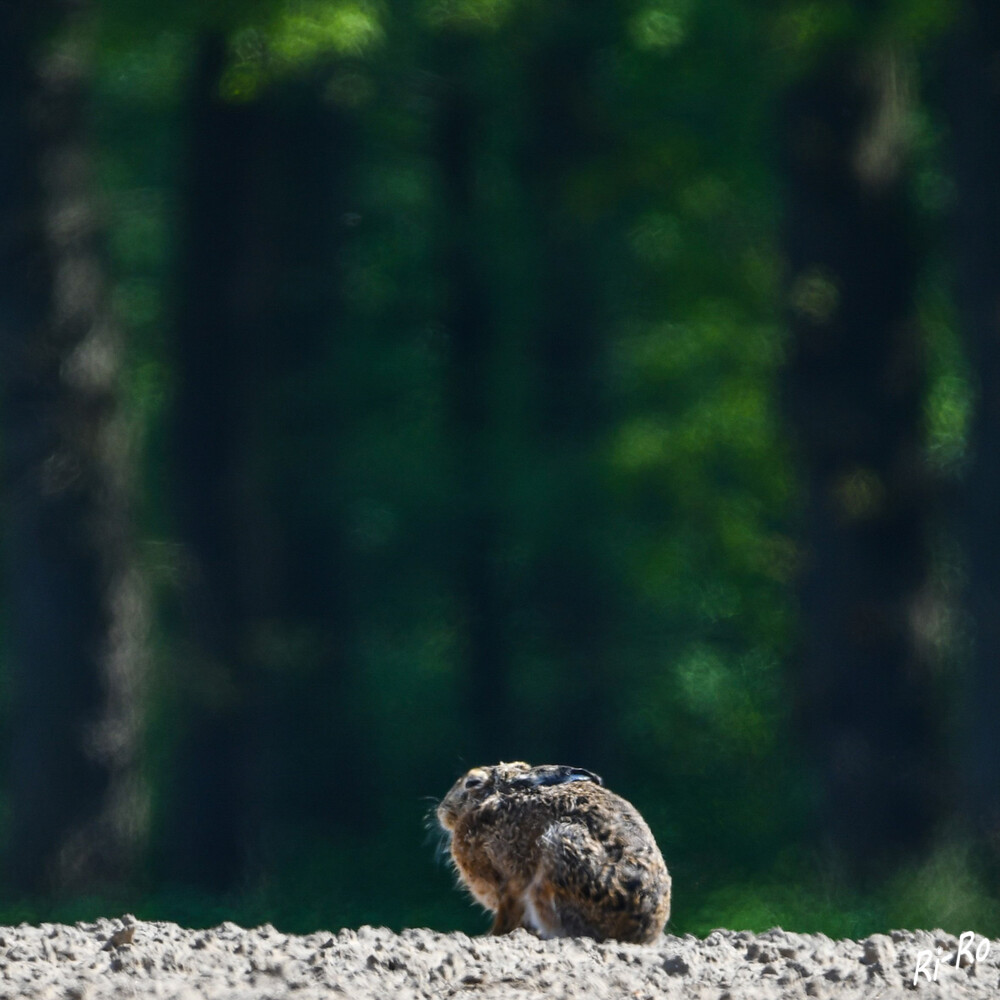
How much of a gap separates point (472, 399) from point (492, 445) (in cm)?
67

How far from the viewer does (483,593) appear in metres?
21.2

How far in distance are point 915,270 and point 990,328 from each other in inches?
45.2

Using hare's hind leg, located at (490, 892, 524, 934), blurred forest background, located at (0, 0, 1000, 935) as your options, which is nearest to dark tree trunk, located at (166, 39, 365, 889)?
blurred forest background, located at (0, 0, 1000, 935)

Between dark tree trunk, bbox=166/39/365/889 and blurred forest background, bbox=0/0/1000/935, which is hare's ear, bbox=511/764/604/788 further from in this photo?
dark tree trunk, bbox=166/39/365/889

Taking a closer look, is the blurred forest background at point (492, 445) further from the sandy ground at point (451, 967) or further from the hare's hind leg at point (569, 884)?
the sandy ground at point (451, 967)

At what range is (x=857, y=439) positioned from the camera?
530 inches

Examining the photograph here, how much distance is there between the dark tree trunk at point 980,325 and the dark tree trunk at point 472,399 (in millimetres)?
7819

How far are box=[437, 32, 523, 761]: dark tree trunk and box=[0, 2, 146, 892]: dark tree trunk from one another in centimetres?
665

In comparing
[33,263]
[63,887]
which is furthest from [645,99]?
[63,887]

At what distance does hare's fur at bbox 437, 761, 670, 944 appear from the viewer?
7.77 m

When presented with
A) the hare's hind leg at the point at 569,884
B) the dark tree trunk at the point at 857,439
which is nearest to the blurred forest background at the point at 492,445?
the dark tree trunk at the point at 857,439

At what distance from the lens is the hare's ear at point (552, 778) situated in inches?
338

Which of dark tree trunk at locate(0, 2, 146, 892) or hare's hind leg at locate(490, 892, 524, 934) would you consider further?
dark tree trunk at locate(0, 2, 146, 892)

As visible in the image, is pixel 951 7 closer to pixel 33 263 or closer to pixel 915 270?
pixel 915 270
